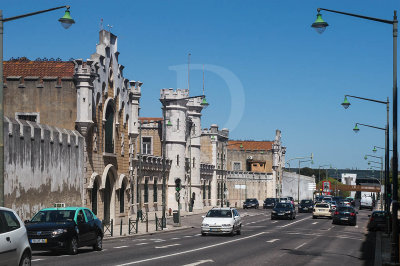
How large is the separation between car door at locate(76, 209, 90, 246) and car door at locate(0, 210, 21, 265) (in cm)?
972

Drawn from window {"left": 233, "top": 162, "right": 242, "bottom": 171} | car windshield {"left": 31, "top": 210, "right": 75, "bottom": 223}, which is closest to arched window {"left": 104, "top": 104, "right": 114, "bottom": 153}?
car windshield {"left": 31, "top": 210, "right": 75, "bottom": 223}

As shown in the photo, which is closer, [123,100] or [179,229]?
[179,229]

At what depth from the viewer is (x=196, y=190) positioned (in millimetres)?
90062

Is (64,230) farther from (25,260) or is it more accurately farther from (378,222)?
(378,222)

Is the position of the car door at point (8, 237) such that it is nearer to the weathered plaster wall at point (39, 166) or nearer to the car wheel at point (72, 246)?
the car wheel at point (72, 246)

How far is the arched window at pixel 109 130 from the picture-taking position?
47.9m

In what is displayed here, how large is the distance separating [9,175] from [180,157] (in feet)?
172

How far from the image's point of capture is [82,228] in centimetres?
2458

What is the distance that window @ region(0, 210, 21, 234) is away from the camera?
14.0 m

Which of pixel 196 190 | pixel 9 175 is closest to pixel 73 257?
pixel 9 175

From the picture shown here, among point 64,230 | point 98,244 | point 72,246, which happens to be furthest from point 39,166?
point 64,230

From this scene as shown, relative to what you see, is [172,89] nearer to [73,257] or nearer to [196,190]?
[196,190]

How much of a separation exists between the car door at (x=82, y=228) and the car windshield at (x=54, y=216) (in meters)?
0.28

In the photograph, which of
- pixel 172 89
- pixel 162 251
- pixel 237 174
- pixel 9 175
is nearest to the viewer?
pixel 162 251
